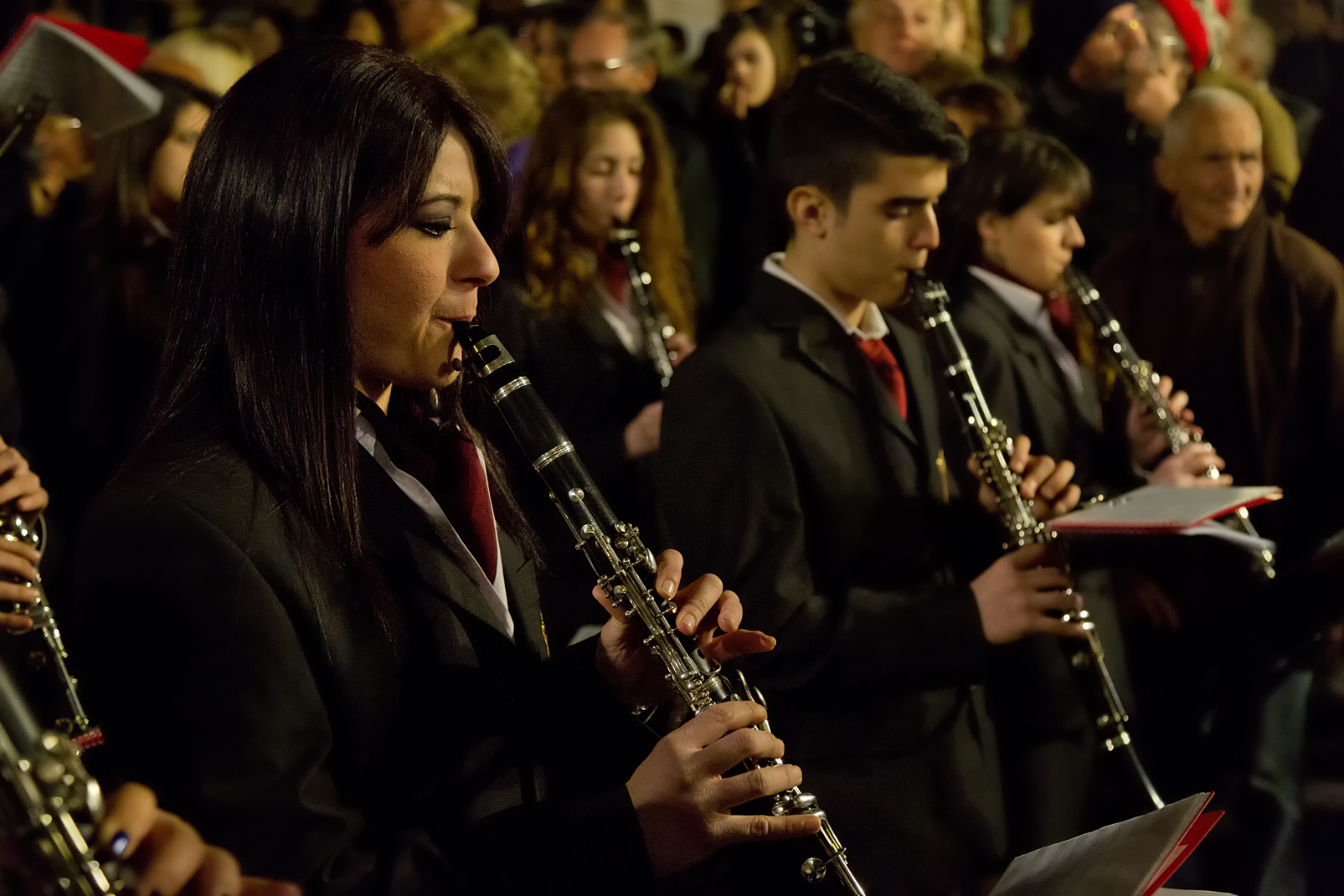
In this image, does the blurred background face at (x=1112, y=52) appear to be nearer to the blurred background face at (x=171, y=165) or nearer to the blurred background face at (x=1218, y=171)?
the blurred background face at (x=1218, y=171)

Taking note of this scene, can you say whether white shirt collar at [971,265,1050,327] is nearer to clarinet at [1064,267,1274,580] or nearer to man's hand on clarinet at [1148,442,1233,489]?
clarinet at [1064,267,1274,580]

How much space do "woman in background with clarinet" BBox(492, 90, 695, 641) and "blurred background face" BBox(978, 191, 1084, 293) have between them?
2.60 ft

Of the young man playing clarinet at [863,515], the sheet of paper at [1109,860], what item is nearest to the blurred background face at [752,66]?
the young man playing clarinet at [863,515]

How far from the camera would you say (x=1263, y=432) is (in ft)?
11.2

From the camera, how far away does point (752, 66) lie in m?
4.47

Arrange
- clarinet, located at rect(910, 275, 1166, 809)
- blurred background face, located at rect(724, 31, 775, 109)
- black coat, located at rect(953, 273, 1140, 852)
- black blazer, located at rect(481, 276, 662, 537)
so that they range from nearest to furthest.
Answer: clarinet, located at rect(910, 275, 1166, 809)
black coat, located at rect(953, 273, 1140, 852)
black blazer, located at rect(481, 276, 662, 537)
blurred background face, located at rect(724, 31, 775, 109)

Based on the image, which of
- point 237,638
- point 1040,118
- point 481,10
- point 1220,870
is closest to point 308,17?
point 481,10

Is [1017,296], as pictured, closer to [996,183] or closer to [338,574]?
[996,183]

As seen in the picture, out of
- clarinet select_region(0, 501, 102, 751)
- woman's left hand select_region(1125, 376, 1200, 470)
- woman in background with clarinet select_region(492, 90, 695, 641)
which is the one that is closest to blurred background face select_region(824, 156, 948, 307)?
woman in background with clarinet select_region(492, 90, 695, 641)

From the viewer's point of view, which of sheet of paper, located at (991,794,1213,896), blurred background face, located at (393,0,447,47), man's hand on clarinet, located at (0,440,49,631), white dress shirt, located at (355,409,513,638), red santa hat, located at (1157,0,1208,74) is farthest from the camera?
blurred background face, located at (393,0,447,47)

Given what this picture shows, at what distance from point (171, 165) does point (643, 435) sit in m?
1.29

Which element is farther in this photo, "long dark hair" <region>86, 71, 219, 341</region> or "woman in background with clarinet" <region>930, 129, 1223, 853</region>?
"long dark hair" <region>86, 71, 219, 341</region>

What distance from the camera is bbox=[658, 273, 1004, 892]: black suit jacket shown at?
2.19 metres

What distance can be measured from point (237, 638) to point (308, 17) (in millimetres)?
5584
